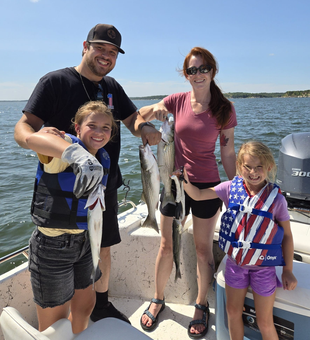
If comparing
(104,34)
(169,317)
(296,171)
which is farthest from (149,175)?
(296,171)

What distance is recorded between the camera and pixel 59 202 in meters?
2.03

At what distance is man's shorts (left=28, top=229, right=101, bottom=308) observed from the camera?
2062 millimetres

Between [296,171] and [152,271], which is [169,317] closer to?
[152,271]

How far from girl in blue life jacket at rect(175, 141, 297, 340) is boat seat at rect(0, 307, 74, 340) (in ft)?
4.16

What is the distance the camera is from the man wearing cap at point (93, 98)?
2.28 metres

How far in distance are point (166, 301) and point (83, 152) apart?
2.70 m

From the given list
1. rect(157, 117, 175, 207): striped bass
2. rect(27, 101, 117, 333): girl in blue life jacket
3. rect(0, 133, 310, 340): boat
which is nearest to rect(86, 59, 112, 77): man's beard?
rect(27, 101, 117, 333): girl in blue life jacket

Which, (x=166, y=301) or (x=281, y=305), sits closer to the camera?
(x=281, y=305)

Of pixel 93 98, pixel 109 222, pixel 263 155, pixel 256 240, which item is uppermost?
pixel 93 98

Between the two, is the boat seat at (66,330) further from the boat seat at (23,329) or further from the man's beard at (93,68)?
the man's beard at (93,68)

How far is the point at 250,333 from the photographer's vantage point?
93.3 inches

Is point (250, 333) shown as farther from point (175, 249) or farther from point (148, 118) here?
point (148, 118)

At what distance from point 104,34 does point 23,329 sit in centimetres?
221

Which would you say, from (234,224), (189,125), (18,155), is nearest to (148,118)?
(189,125)
